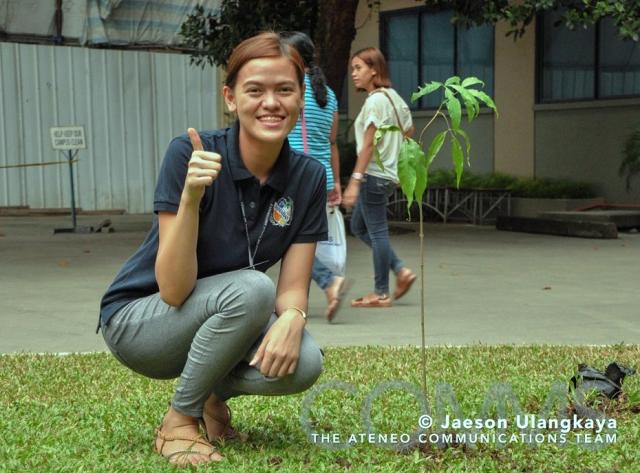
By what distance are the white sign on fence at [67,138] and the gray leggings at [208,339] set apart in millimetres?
12553

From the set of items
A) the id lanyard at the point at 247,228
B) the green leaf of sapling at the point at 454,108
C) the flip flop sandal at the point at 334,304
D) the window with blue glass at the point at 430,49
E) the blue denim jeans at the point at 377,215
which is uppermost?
the window with blue glass at the point at 430,49

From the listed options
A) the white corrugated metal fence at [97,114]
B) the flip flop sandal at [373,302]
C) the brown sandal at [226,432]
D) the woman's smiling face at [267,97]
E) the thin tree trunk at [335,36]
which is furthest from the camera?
the white corrugated metal fence at [97,114]

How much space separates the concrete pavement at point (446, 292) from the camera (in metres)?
6.98

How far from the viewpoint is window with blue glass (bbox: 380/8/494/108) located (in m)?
17.7

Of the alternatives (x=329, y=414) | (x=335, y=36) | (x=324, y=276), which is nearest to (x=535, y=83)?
(x=335, y=36)

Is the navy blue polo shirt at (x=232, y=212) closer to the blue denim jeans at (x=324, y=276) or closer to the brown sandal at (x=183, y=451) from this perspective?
the brown sandal at (x=183, y=451)

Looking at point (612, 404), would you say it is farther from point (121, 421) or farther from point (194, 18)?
point (194, 18)

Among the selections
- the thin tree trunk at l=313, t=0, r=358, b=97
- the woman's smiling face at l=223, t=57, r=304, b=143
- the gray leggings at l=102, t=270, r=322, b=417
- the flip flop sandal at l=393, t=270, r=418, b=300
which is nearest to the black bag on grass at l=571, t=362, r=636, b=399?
the gray leggings at l=102, t=270, r=322, b=417

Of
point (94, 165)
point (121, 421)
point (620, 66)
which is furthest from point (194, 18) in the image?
point (121, 421)

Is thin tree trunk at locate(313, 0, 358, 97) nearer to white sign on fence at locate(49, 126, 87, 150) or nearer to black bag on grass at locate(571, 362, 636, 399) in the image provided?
white sign on fence at locate(49, 126, 87, 150)

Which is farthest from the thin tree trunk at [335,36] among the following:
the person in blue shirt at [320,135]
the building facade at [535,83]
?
the person in blue shirt at [320,135]

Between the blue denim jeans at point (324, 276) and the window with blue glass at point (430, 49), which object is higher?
the window with blue glass at point (430, 49)

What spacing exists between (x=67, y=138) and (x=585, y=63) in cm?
759

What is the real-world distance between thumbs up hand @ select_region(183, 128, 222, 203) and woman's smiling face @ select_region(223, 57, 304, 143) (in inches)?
14.8
